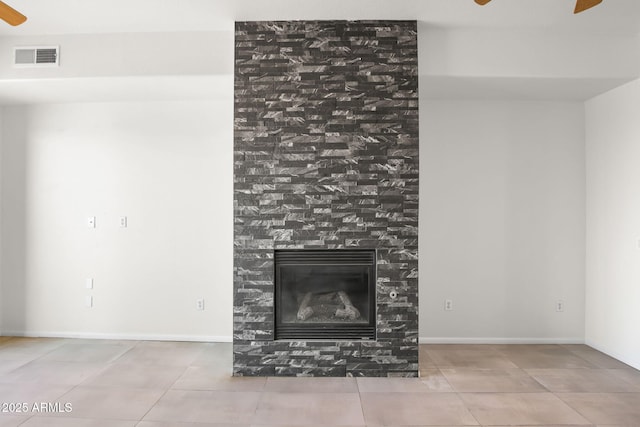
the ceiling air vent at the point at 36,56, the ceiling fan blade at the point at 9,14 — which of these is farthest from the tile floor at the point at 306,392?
the ceiling air vent at the point at 36,56

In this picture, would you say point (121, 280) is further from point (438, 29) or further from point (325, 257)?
point (438, 29)

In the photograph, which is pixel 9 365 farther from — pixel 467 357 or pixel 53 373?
pixel 467 357

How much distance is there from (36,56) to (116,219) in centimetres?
168

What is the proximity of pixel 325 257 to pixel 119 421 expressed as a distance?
186cm

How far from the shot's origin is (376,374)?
3.58 metres

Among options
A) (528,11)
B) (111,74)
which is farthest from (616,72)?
(111,74)

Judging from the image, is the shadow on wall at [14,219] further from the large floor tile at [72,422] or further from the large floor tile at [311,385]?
the large floor tile at [311,385]

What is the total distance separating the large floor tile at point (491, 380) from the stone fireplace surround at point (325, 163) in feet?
1.30

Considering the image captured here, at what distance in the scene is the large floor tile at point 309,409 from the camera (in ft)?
9.22

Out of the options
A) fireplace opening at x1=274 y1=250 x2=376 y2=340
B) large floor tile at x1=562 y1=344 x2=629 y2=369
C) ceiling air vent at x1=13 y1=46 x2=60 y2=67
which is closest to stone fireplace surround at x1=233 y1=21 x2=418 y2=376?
fireplace opening at x1=274 y1=250 x2=376 y2=340

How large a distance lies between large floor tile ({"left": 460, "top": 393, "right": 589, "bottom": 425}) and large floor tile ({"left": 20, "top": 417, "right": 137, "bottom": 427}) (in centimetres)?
229

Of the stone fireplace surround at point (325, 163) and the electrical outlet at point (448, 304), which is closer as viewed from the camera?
the stone fireplace surround at point (325, 163)

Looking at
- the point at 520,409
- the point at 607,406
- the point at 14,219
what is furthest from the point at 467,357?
the point at 14,219

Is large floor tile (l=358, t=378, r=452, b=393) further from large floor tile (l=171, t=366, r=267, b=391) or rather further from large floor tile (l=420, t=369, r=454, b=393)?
large floor tile (l=171, t=366, r=267, b=391)
